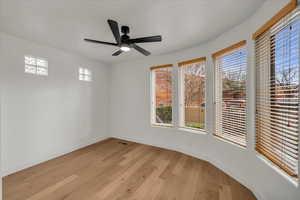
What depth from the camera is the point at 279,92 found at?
1.56 metres

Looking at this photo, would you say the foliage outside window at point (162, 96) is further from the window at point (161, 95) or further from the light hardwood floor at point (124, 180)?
the light hardwood floor at point (124, 180)

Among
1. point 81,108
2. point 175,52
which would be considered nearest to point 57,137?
point 81,108

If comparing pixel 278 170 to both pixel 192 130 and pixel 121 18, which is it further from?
pixel 121 18

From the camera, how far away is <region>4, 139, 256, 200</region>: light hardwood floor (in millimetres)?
1928

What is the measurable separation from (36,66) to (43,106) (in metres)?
0.79

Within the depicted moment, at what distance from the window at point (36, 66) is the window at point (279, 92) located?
12.2 feet

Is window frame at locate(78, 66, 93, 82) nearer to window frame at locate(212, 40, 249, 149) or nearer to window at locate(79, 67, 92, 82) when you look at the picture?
window at locate(79, 67, 92, 82)

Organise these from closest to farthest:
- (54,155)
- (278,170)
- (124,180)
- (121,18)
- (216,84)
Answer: (278,170) → (121,18) → (124,180) → (216,84) → (54,155)

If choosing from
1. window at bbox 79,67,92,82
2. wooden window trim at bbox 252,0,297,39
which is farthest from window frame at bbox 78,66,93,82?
wooden window trim at bbox 252,0,297,39

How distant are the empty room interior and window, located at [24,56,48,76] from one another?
18mm

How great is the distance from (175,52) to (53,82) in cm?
276

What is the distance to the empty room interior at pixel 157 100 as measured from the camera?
166 centimetres

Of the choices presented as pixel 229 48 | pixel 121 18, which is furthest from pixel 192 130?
pixel 121 18

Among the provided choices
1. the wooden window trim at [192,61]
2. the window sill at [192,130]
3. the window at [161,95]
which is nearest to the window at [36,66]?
the window at [161,95]
